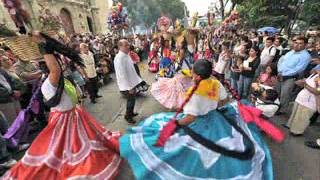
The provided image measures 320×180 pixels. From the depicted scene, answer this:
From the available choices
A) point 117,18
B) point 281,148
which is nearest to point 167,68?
point 281,148

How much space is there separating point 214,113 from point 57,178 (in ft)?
6.98

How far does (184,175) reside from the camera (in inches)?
101

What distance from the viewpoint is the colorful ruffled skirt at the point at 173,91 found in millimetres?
5664

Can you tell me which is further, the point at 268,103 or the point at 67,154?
the point at 268,103

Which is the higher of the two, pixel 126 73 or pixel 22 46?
pixel 22 46

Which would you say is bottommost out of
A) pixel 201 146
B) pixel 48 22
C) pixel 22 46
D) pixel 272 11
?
pixel 201 146

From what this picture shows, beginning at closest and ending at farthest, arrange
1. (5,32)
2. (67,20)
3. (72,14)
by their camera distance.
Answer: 1. (5,32)
2. (67,20)
3. (72,14)

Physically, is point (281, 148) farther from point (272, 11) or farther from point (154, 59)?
point (272, 11)

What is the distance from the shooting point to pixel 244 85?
6.20 m

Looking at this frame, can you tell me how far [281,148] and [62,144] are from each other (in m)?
3.50

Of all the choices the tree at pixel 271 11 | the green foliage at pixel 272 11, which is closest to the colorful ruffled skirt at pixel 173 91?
the green foliage at pixel 272 11

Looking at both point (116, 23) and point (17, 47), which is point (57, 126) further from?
point (116, 23)

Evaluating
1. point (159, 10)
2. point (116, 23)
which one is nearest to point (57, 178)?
point (116, 23)

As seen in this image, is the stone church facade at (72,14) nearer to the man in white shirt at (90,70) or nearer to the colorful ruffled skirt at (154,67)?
the colorful ruffled skirt at (154,67)
